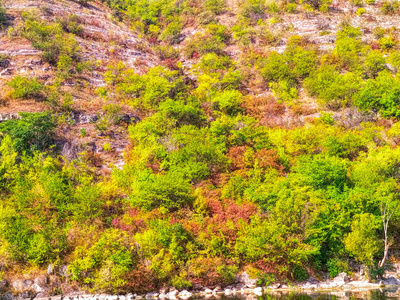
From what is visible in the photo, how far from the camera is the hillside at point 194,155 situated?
2970cm

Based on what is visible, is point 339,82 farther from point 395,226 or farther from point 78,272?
point 78,272

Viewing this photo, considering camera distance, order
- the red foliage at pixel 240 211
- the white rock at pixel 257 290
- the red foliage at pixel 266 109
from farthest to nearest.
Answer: the red foliage at pixel 266 109 → the red foliage at pixel 240 211 → the white rock at pixel 257 290

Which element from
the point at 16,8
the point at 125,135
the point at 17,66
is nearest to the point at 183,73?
the point at 125,135

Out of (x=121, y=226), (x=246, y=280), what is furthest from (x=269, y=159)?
(x=121, y=226)

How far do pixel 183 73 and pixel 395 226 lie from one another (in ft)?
161

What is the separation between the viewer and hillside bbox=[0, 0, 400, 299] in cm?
2970

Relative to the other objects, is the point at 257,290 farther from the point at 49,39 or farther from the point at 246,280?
the point at 49,39

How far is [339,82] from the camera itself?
5300 cm

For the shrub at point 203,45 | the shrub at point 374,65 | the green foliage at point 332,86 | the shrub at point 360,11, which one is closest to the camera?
the green foliage at point 332,86

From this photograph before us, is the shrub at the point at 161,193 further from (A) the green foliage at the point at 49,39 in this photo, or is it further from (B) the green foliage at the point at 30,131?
(A) the green foliage at the point at 49,39

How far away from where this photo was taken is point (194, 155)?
3984cm

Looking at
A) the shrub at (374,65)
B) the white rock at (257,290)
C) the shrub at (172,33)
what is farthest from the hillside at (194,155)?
the shrub at (172,33)

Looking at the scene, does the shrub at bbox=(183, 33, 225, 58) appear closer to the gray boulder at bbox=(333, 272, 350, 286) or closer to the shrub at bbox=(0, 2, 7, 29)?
the shrub at bbox=(0, 2, 7, 29)

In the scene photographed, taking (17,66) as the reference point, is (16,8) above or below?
above
